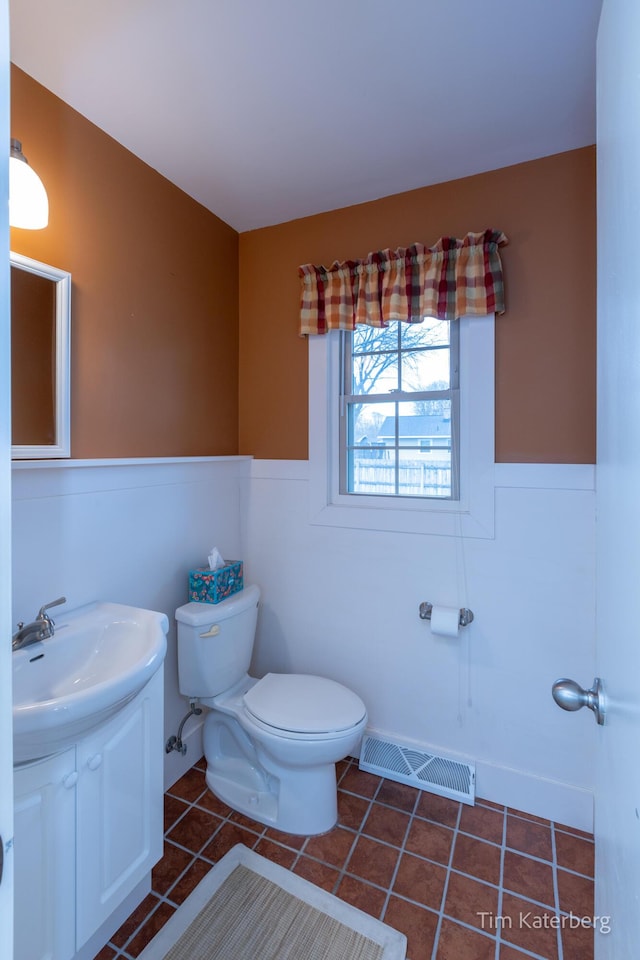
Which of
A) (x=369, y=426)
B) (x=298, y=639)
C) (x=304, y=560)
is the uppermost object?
(x=369, y=426)

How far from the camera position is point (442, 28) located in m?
1.16

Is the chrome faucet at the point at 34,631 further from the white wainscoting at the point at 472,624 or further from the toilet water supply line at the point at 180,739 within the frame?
the white wainscoting at the point at 472,624

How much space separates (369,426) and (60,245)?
1325 millimetres

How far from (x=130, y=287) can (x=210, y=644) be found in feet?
4.55

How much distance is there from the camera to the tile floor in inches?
48.6

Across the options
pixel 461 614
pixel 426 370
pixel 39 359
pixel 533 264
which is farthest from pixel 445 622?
pixel 39 359

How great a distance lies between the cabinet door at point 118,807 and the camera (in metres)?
1.08

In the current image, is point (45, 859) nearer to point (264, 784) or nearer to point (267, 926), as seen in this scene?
point (267, 926)

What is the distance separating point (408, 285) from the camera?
1.81 metres

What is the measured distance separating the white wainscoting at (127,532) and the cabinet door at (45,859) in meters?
0.45

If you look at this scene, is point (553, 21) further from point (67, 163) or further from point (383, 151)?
point (67, 163)

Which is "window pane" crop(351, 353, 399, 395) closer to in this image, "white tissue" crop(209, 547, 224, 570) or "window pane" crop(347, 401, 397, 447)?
"window pane" crop(347, 401, 397, 447)

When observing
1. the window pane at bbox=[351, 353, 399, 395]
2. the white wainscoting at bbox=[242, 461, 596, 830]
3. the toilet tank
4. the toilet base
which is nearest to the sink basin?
the toilet tank

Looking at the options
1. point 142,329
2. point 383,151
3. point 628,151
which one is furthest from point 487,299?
point 142,329
